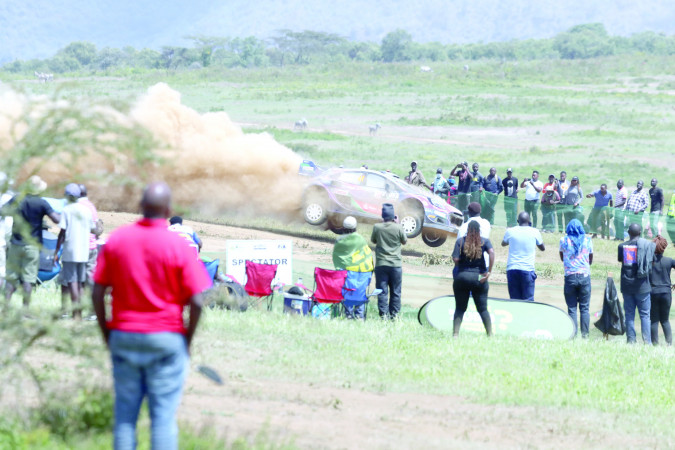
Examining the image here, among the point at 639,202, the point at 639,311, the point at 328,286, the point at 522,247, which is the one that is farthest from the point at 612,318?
the point at 639,202

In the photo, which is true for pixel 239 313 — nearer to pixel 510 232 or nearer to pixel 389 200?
pixel 510 232

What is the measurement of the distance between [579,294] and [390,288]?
8.76 ft

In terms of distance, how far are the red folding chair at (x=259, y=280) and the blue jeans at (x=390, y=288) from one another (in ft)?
5.10

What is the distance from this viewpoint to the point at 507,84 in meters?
81.4

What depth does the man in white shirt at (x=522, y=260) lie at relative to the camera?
1360 cm

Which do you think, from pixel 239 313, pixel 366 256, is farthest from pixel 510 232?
pixel 239 313

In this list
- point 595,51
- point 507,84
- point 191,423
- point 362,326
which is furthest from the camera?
point 595,51

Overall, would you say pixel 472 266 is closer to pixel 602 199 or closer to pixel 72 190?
pixel 72 190

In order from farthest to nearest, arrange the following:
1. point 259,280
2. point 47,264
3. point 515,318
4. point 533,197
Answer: point 533,197
point 259,280
point 515,318
point 47,264

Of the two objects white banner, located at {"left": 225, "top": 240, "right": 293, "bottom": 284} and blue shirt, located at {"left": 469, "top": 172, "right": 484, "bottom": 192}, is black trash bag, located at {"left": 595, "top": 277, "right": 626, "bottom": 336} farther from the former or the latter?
blue shirt, located at {"left": 469, "top": 172, "right": 484, "bottom": 192}

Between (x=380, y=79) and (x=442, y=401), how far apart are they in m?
77.4

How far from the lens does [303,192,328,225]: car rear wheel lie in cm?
2280

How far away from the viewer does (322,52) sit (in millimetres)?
147500

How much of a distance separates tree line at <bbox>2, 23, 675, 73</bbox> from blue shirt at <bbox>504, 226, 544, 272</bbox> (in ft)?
346
